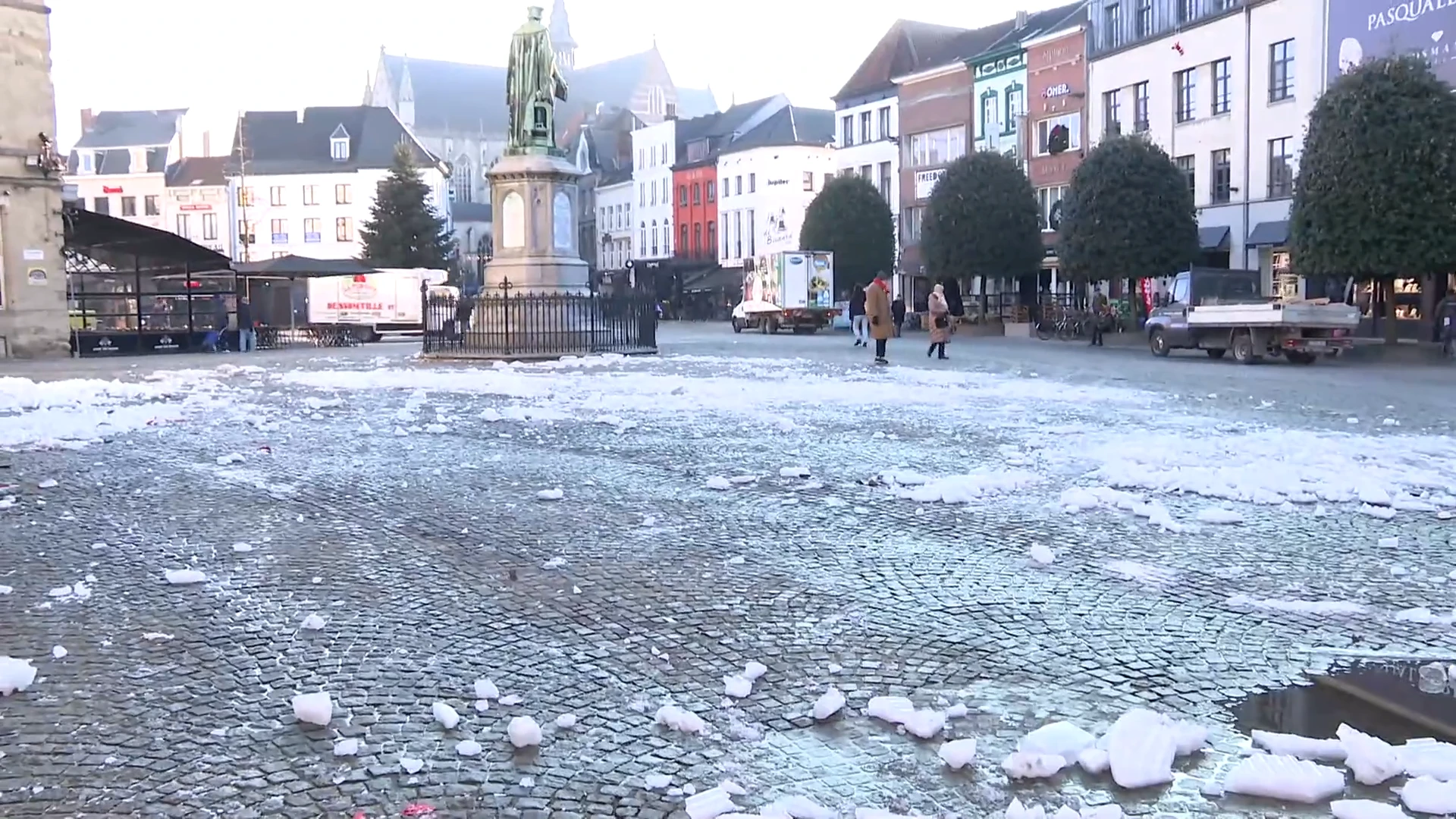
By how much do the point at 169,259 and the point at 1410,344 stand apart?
33.7 m

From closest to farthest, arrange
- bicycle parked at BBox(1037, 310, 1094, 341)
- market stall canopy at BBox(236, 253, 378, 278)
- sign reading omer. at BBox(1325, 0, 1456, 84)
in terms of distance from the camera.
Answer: sign reading omer. at BBox(1325, 0, 1456, 84) < bicycle parked at BBox(1037, 310, 1094, 341) < market stall canopy at BBox(236, 253, 378, 278)

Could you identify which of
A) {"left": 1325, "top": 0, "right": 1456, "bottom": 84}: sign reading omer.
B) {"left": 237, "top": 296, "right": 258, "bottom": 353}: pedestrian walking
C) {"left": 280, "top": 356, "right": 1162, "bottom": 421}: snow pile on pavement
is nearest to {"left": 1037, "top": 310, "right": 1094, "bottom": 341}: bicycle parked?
{"left": 1325, "top": 0, "right": 1456, "bottom": 84}: sign reading omer.

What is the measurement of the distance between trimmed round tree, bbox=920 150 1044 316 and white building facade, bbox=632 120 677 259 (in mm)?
45537

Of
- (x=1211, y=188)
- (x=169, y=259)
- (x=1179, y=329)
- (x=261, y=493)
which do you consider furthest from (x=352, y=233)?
(x=261, y=493)

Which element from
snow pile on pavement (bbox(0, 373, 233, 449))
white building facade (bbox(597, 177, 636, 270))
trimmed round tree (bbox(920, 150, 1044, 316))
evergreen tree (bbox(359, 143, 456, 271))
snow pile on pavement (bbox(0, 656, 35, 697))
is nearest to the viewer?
snow pile on pavement (bbox(0, 656, 35, 697))

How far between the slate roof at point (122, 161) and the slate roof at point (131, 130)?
60 centimetres

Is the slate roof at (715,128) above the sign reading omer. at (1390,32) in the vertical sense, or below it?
above

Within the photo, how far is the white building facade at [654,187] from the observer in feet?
304

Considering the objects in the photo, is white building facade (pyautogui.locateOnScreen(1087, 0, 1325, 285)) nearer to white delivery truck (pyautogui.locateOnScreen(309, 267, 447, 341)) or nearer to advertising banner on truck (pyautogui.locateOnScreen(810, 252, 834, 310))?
advertising banner on truck (pyautogui.locateOnScreen(810, 252, 834, 310))

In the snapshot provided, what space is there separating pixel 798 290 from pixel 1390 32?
74.4 feet

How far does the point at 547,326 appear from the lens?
94.9ft

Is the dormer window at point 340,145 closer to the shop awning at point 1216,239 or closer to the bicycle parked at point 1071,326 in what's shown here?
the bicycle parked at point 1071,326

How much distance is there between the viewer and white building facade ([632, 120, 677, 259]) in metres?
92.6

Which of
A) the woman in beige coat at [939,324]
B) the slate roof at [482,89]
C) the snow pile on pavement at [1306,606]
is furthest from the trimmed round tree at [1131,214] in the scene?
the slate roof at [482,89]
